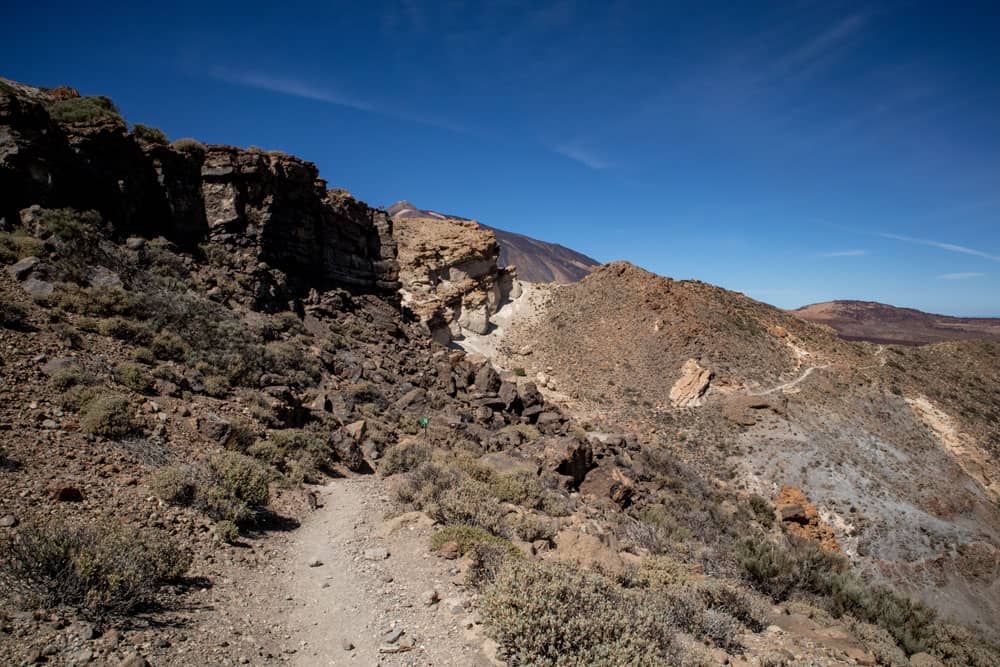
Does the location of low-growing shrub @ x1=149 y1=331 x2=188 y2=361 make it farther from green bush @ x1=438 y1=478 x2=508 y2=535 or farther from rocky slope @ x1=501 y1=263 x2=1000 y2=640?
rocky slope @ x1=501 y1=263 x2=1000 y2=640

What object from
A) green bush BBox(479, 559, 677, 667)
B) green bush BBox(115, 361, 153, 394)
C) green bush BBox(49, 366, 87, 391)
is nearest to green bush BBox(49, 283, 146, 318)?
green bush BBox(115, 361, 153, 394)

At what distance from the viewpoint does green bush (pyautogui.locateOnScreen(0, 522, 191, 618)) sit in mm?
3729

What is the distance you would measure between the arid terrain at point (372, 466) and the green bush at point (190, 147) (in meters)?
0.08

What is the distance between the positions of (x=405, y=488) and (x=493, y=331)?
1056 inches

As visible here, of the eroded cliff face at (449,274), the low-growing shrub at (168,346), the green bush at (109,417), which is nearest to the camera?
the green bush at (109,417)

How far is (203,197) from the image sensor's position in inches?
706

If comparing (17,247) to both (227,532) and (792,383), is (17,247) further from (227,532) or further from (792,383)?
(792,383)

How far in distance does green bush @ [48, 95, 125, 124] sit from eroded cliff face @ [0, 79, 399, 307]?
7cm

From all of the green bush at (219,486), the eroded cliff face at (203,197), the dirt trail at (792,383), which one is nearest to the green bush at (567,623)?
the green bush at (219,486)

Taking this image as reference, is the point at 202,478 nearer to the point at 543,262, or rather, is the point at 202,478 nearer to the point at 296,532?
the point at 296,532

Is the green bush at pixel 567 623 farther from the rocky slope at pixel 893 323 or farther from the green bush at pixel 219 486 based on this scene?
the rocky slope at pixel 893 323

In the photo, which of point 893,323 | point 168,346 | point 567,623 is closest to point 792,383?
point 567,623

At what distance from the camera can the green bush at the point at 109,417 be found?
6.78 metres

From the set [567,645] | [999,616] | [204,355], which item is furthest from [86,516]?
[999,616]
